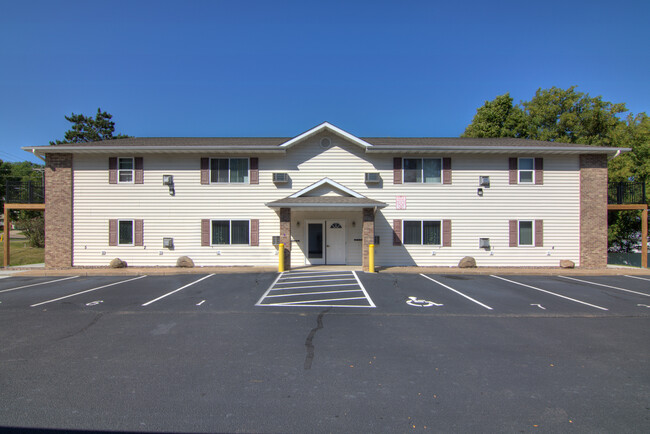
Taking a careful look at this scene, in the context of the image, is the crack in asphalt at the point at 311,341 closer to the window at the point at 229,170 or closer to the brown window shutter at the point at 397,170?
the brown window shutter at the point at 397,170

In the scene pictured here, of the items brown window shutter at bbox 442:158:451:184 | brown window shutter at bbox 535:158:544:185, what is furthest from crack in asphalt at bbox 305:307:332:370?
brown window shutter at bbox 535:158:544:185

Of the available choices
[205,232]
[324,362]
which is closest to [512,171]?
[324,362]

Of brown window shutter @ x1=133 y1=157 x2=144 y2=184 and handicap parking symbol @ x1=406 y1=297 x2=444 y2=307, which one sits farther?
brown window shutter @ x1=133 y1=157 x2=144 y2=184

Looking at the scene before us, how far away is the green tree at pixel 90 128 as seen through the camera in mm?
37500

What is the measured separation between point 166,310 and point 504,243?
47.3 ft

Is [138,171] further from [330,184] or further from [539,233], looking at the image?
[539,233]

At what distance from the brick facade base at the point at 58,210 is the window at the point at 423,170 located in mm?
15957

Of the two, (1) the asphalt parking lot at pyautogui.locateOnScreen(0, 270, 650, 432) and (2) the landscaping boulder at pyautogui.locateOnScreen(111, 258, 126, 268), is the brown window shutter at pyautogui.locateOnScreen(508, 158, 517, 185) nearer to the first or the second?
(1) the asphalt parking lot at pyautogui.locateOnScreen(0, 270, 650, 432)

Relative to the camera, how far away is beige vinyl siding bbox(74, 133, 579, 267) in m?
14.7

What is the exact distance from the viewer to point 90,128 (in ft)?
127

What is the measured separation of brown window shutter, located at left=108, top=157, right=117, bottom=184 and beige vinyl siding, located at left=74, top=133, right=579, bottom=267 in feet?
0.78

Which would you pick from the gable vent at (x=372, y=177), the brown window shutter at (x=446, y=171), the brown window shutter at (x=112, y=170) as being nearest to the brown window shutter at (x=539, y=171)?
the brown window shutter at (x=446, y=171)

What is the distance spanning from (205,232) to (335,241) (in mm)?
6190

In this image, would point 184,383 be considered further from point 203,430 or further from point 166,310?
point 166,310
